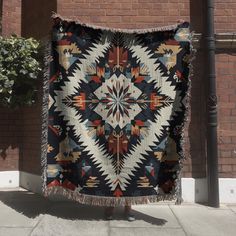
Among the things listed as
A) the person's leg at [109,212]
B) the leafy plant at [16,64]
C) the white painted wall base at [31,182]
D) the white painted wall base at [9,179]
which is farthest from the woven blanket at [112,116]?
the white painted wall base at [9,179]

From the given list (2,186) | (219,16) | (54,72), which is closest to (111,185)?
(54,72)

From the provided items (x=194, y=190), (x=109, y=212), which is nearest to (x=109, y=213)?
(x=109, y=212)

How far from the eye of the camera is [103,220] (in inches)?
239

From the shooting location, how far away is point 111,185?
6.04 m

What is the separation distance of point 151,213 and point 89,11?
3.48 meters

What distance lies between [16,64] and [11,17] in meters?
1.73

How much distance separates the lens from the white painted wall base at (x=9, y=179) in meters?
8.03

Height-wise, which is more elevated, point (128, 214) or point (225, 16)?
point (225, 16)

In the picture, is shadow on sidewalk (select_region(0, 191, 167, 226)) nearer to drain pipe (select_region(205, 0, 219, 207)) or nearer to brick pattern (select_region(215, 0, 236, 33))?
drain pipe (select_region(205, 0, 219, 207))

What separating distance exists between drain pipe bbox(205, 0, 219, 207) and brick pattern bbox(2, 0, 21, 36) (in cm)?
366

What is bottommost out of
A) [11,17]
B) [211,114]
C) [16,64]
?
[211,114]

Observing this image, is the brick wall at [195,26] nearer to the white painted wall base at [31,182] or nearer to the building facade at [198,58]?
the building facade at [198,58]

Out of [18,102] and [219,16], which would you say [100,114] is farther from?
[219,16]

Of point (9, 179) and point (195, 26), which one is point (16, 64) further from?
point (195, 26)
